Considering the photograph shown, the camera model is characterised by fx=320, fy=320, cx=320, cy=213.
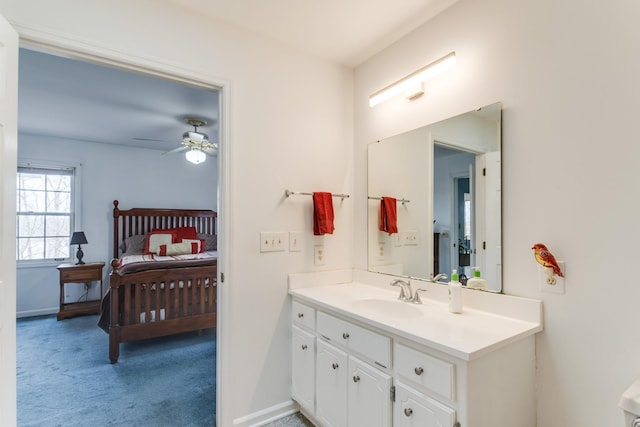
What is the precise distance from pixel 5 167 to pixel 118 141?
397 cm

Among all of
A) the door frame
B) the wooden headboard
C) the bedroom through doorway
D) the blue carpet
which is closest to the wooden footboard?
the blue carpet

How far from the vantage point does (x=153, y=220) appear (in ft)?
17.0

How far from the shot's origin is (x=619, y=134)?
119cm

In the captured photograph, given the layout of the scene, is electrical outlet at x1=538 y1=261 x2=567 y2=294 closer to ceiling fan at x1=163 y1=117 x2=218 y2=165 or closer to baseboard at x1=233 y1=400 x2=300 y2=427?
baseboard at x1=233 y1=400 x2=300 y2=427

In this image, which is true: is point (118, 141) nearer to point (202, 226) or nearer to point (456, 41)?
point (202, 226)

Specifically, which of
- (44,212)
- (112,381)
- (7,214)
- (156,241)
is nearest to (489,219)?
(7,214)

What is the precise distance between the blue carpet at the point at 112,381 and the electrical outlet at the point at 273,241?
3.86ft

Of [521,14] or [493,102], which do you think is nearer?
[521,14]

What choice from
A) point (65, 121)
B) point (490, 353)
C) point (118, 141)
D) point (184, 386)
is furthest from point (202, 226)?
point (490, 353)

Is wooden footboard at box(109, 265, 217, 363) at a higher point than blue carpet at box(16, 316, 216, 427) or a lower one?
higher

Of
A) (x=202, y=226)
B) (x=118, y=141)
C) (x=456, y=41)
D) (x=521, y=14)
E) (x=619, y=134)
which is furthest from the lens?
(x=202, y=226)

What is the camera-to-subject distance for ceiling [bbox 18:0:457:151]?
70.7 inches

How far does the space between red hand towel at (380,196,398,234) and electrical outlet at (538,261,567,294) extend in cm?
91

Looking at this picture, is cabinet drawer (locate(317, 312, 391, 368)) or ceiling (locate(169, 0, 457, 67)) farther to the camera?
ceiling (locate(169, 0, 457, 67))
